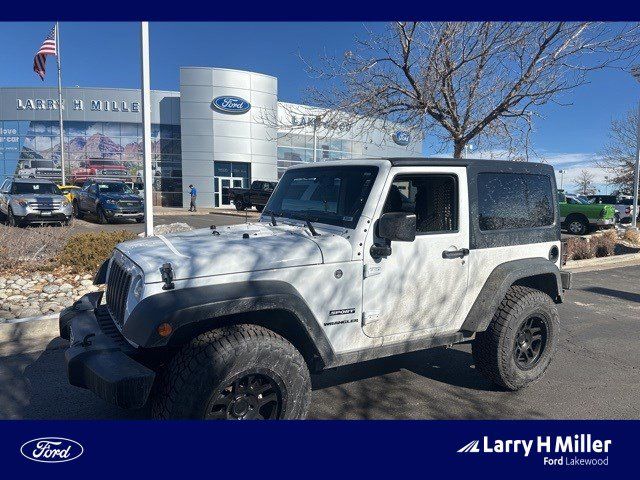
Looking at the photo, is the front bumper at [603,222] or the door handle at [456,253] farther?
the front bumper at [603,222]

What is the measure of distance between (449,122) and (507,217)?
20.4ft

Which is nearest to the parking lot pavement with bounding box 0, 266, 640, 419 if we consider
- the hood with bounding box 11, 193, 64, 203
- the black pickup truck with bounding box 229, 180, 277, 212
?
the hood with bounding box 11, 193, 64, 203

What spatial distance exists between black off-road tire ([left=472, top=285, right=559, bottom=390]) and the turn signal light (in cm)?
265

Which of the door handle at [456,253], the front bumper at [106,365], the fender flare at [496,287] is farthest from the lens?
the fender flare at [496,287]

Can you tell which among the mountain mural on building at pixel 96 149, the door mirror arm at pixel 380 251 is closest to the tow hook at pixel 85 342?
the door mirror arm at pixel 380 251

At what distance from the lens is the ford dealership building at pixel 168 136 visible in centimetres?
3341

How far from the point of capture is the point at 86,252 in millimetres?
7535

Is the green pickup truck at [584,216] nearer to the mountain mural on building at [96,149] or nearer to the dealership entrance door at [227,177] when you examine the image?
the dealership entrance door at [227,177]

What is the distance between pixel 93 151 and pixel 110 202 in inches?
833

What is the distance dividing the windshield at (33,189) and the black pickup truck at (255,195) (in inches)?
423

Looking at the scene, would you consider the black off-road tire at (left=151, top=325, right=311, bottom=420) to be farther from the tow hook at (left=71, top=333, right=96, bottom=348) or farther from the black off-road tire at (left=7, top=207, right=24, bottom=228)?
the black off-road tire at (left=7, top=207, right=24, bottom=228)

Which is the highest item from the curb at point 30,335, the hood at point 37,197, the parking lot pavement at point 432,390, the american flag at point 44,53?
the american flag at point 44,53
